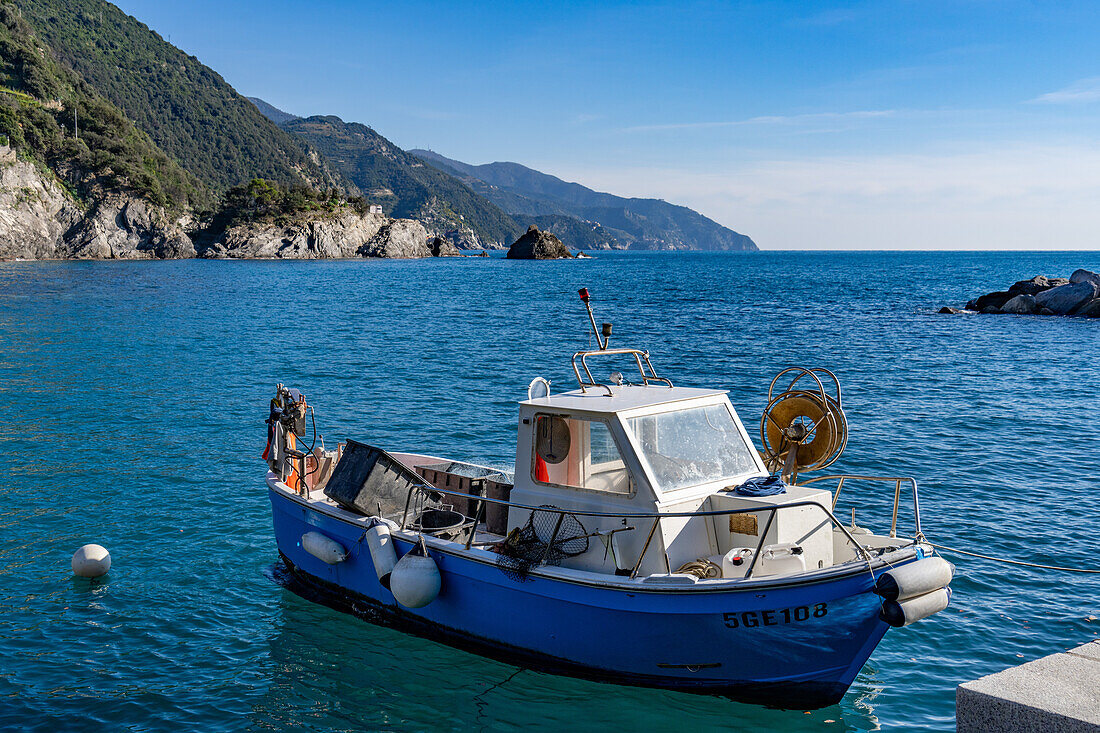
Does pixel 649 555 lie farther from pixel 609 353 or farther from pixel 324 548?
pixel 324 548

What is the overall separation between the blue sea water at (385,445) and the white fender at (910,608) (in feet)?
5.62

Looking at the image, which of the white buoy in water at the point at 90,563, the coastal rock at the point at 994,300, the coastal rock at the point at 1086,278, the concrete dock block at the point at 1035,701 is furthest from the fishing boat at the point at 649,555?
the coastal rock at the point at 1086,278

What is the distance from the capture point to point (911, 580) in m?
6.63

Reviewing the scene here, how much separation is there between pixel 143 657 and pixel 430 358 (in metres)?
22.2

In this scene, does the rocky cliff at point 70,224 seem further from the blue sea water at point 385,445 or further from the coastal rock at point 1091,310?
the coastal rock at point 1091,310

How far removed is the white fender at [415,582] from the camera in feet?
27.5

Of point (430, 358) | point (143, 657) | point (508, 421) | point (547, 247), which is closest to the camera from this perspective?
point (143, 657)

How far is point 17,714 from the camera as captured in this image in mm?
7887

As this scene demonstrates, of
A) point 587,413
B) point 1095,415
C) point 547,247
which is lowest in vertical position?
point 1095,415

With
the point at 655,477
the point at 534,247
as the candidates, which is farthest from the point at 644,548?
the point at 534,247

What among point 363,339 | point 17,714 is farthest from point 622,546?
point 363,339

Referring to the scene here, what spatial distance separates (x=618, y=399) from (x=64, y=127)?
13399 centimetres

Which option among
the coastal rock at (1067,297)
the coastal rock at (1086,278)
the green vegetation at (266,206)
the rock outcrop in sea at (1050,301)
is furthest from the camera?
the green vegetation at (266,206)

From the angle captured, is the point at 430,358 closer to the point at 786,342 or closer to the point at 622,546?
the point at 786,342
